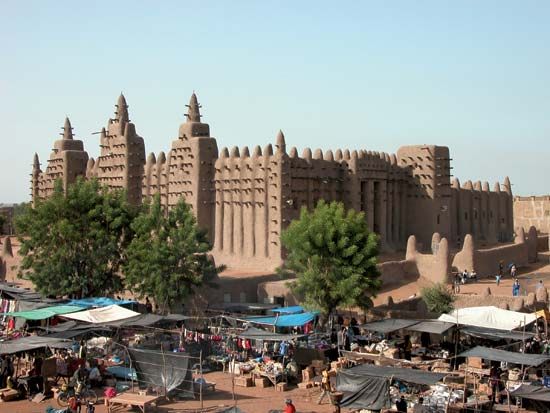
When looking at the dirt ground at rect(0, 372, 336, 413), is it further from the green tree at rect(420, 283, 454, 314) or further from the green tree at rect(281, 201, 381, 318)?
the green tree at rect(420, 283, 454, 314)

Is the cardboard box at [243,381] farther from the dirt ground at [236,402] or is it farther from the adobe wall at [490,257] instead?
the adobe wall at [490,257]

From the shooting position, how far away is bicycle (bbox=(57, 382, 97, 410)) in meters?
21.6

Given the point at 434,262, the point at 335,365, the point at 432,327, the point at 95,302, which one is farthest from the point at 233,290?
the point at 335,365

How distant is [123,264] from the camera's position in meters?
37.9

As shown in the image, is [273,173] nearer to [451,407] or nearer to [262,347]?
[262,347]

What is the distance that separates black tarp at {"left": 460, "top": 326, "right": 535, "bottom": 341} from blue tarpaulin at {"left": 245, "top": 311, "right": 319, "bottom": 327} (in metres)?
5.67

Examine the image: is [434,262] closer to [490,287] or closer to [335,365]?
[490,287]

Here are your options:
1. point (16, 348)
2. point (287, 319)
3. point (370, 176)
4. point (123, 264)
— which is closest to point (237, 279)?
point (123, 264)

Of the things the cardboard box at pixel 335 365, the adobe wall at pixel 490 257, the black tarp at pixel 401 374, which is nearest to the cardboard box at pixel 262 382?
the cardboard box at pixel 335 365

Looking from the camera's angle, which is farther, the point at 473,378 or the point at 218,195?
the point at 218,195

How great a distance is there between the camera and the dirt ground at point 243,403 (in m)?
21.3

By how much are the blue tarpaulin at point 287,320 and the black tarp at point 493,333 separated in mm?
5674

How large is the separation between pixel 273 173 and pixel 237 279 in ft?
22.3

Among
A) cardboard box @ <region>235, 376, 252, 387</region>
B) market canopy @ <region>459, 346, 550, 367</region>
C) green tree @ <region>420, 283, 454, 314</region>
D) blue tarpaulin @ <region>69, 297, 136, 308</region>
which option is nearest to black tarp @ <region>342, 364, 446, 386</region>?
market canopy @ <region>459, 346, 550, 367</region>
